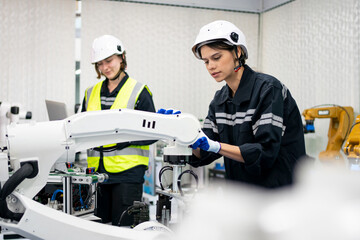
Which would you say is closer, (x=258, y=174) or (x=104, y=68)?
(x=258, y=174)

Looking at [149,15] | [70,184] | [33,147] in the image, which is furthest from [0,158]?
[149,15]

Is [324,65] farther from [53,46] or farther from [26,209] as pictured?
[26,209]

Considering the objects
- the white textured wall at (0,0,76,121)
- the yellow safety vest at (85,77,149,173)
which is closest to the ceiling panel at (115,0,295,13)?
the white textured wall at (0,0,76,121)

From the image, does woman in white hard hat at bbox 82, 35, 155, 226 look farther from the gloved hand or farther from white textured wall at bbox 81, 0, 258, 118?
white textured wall at bbox 81, 0, 258, 118

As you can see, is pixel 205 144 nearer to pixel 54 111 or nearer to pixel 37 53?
pixel 54 111

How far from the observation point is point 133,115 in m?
1.44

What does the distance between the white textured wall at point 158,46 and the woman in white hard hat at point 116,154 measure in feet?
12.5

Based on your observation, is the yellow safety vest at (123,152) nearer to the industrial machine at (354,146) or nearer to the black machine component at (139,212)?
the black machine component at (139,212)

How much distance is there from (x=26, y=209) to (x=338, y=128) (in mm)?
4603

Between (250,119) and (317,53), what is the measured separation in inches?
182

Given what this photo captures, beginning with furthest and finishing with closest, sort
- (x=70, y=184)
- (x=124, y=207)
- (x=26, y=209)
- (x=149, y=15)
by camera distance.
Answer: (x=149, y=15) → (x=124, y=207) → (x=70, y=184) → (x=26, y=209)

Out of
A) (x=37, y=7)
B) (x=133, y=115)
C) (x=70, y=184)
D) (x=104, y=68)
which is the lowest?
(x=70, y=184)

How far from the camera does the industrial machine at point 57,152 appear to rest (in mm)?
1346

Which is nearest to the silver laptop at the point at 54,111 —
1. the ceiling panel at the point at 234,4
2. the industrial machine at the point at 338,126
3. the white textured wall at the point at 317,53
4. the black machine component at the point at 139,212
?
the black machine component at the point at 139,212
